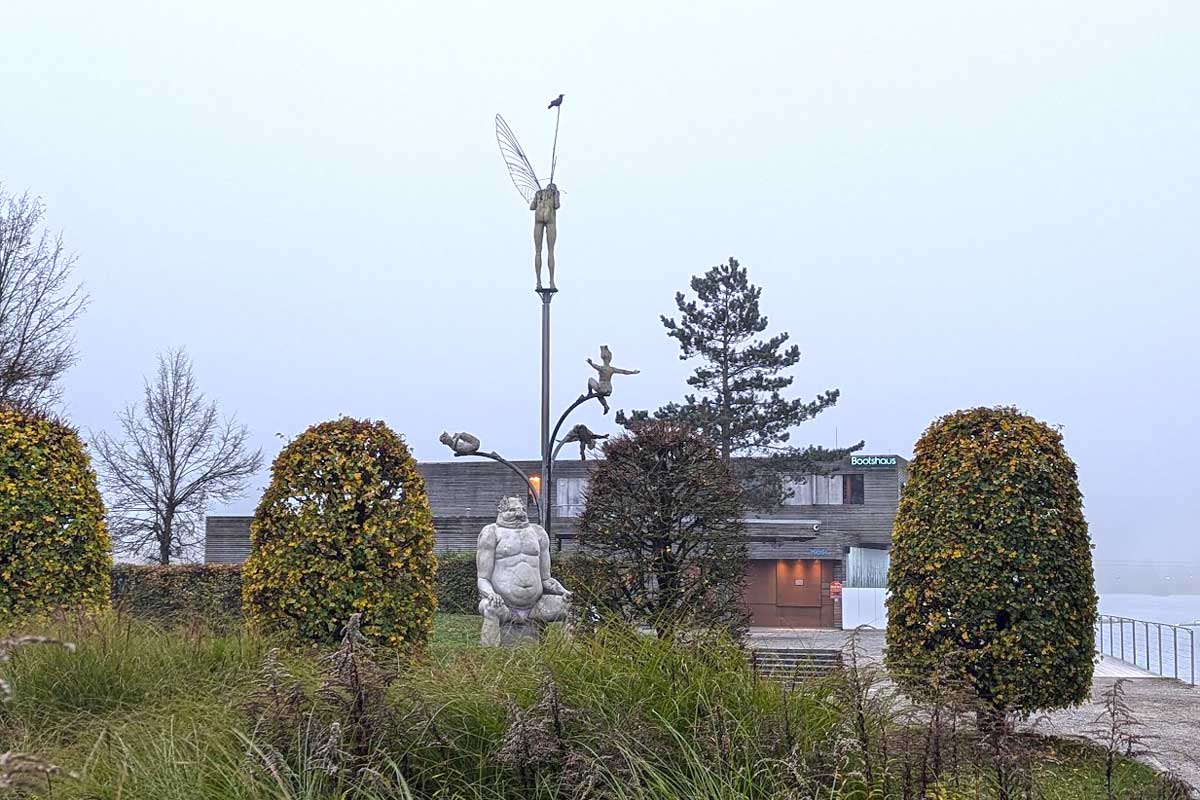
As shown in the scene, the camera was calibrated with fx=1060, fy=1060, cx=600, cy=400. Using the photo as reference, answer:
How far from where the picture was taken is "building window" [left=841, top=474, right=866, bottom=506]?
3562 cm

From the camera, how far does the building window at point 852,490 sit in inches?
1402

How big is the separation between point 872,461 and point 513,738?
32707mm

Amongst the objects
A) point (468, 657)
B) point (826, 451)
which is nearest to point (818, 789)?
point (468, 657)

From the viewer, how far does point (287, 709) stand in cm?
410

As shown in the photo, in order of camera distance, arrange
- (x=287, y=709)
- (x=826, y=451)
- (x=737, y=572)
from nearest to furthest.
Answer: (x=287, y=709) → (x=737, y=572) → (x=826, y=451)

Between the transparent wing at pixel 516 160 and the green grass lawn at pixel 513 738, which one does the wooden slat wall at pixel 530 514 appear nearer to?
the transparent wing at pixel 516 160

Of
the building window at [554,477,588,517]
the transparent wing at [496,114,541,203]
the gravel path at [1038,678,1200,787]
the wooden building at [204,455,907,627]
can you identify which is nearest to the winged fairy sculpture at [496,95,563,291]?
the transparent wing at [496,114,541,203]

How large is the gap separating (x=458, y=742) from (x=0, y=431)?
788cm

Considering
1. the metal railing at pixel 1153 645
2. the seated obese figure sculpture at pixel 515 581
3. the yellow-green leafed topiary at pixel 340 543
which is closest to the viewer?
the yellow-green leafed topiary at pixel 340 543

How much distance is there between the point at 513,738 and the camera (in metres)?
3.69

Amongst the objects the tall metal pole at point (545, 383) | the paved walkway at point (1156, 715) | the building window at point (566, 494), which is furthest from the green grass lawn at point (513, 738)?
the building window at point (566, 494)

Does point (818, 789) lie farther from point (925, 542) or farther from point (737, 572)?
point (737, 572)

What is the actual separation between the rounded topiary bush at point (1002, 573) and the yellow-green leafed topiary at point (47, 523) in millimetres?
7399

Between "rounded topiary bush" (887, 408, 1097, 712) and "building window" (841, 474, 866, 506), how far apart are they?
26.7m
